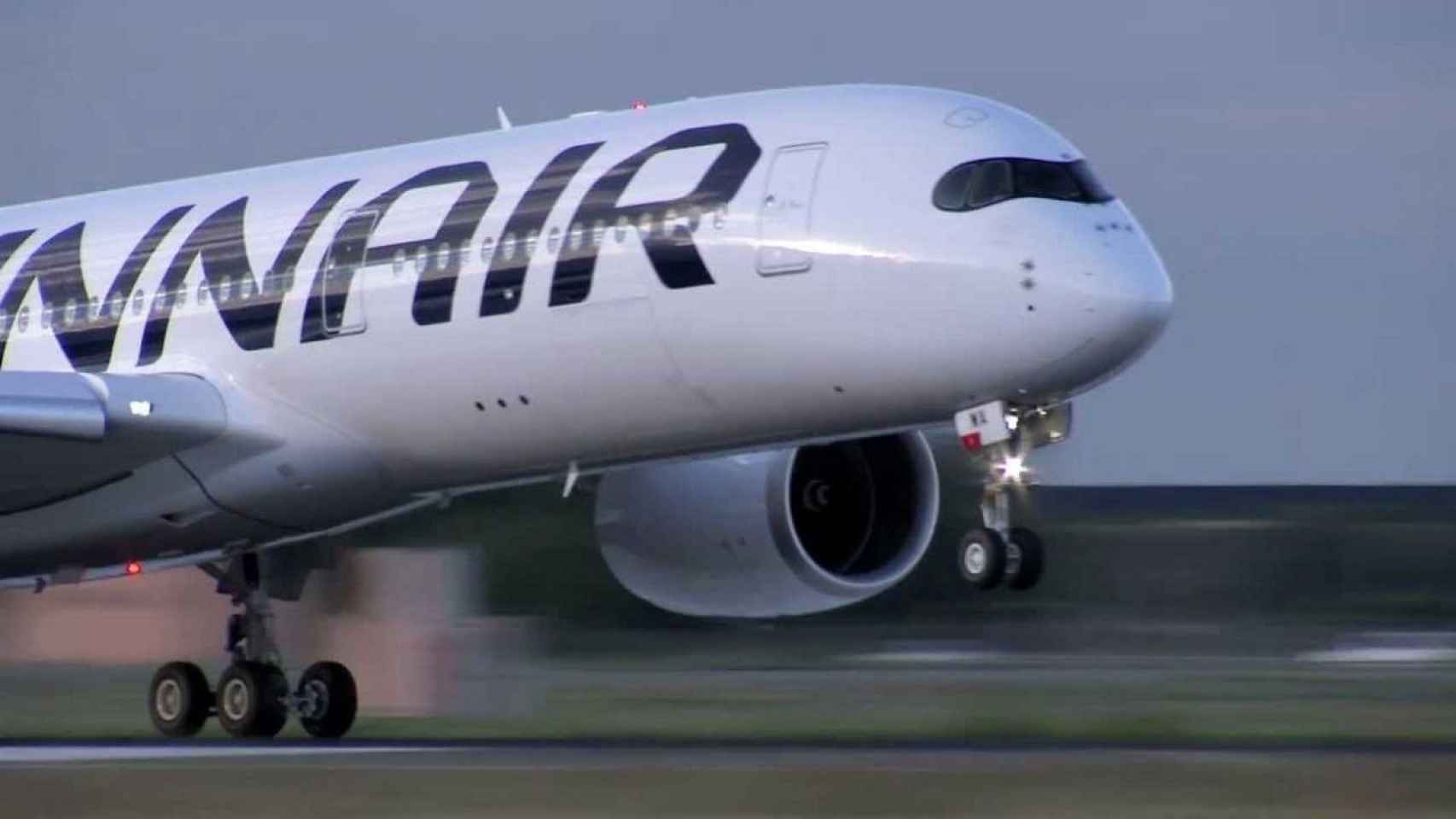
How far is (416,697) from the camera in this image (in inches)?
1134

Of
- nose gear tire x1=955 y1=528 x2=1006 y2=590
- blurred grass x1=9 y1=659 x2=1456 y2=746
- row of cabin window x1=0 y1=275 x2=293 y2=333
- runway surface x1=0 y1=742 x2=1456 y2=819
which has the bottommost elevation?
blurred grass x1=9 y1=659 x2=1456 y2=746

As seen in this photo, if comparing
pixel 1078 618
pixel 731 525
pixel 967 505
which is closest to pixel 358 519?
pixel 731 525

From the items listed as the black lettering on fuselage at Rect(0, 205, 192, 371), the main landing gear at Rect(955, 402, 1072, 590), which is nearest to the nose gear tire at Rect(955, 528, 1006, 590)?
the main landing gear at Rect(955, 402, 1072, 590)

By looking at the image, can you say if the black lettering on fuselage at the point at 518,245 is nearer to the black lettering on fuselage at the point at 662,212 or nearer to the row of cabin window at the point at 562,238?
the row of cabin window at the point at 562,238

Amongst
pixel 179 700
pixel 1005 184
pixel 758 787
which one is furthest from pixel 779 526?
pixel 758 787

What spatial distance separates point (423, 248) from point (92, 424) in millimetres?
2619

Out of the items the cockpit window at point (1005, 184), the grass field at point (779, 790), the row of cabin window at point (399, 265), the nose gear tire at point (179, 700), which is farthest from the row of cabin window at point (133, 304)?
the grass field at point (779, 790)

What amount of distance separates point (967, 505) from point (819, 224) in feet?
87.2

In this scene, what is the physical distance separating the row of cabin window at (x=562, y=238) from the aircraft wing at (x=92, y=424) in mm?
1835

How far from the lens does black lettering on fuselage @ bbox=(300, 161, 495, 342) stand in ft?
73.1

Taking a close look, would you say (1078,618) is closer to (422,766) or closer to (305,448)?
(305,448)

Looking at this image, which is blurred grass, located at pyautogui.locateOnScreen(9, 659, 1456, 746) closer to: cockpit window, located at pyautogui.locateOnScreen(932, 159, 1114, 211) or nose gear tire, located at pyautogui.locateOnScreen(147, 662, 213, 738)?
nose gear tire, located at pyautogui.locateOnScreen(147, 662, 213, 738)

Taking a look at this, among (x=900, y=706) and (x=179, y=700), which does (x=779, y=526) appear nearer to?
(x=179, y=700)

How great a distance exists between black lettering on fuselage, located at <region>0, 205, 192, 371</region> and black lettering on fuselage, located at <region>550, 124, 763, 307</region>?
13.9 ft
